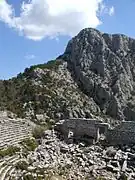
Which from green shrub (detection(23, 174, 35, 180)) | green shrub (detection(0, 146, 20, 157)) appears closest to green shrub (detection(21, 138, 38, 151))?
green shrub (detection(0, 146, 20, 157))

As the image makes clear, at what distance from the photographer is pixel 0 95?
5500 cm

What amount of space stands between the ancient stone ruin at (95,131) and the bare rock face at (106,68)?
92.5 ft

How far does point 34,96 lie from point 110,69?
19390 millimetres

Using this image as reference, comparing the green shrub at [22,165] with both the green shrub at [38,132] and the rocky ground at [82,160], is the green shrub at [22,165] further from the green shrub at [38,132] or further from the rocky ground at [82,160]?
the green shrub at [38,132]

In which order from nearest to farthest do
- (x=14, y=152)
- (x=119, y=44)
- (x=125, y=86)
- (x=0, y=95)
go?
(x=14, y=152) < (x=0, y=95) < (x=125, y=86) < (x=119, y=44)

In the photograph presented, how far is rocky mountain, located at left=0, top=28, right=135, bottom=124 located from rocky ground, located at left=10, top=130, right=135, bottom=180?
18.7 metres

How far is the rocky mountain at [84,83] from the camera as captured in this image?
57375 mm

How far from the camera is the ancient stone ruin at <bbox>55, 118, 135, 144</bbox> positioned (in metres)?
33.9

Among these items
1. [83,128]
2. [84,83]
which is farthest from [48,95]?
[83,128]

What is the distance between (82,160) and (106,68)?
43.6m

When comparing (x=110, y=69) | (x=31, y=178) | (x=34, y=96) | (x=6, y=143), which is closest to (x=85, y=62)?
(x=110, y=69)

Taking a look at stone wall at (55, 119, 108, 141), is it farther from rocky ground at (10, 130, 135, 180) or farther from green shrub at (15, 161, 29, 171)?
green shrub at (15, 161, 29, 171)

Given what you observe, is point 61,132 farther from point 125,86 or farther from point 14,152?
point 125,86

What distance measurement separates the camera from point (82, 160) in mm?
28875
